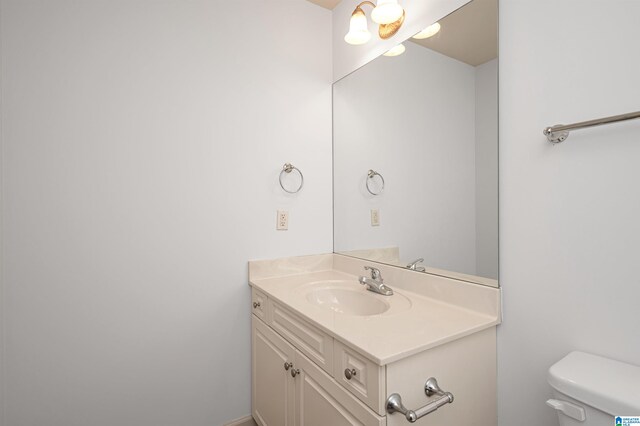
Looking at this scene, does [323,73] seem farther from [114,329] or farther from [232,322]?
[114,329]

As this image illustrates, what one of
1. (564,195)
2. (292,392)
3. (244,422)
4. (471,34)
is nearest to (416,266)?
(564,195)

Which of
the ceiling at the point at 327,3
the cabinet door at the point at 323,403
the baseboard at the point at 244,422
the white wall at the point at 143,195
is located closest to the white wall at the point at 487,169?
the cabinet door at the point at 323,403

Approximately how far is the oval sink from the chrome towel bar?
92cm

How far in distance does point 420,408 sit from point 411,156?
3.64ft

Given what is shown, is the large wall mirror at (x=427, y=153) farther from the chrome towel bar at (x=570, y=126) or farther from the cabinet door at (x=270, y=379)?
the cabinet door at (x=270, y=379)

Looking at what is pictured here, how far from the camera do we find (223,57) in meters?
1.64

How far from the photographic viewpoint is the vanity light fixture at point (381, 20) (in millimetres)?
1397

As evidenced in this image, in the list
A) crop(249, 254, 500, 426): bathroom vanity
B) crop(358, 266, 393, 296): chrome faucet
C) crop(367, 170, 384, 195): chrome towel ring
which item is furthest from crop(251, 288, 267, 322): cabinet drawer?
crop(367, 170, 384, 195): chrome towel ring

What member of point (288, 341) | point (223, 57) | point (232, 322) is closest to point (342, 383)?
point (288, 341)

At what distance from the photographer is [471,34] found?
4.04 ft

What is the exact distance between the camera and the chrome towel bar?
2.63 ft

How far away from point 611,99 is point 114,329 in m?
2.07

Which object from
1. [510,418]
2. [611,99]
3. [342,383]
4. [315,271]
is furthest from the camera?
[315,271]

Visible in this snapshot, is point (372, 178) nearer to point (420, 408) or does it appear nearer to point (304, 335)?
point (304, 335)
